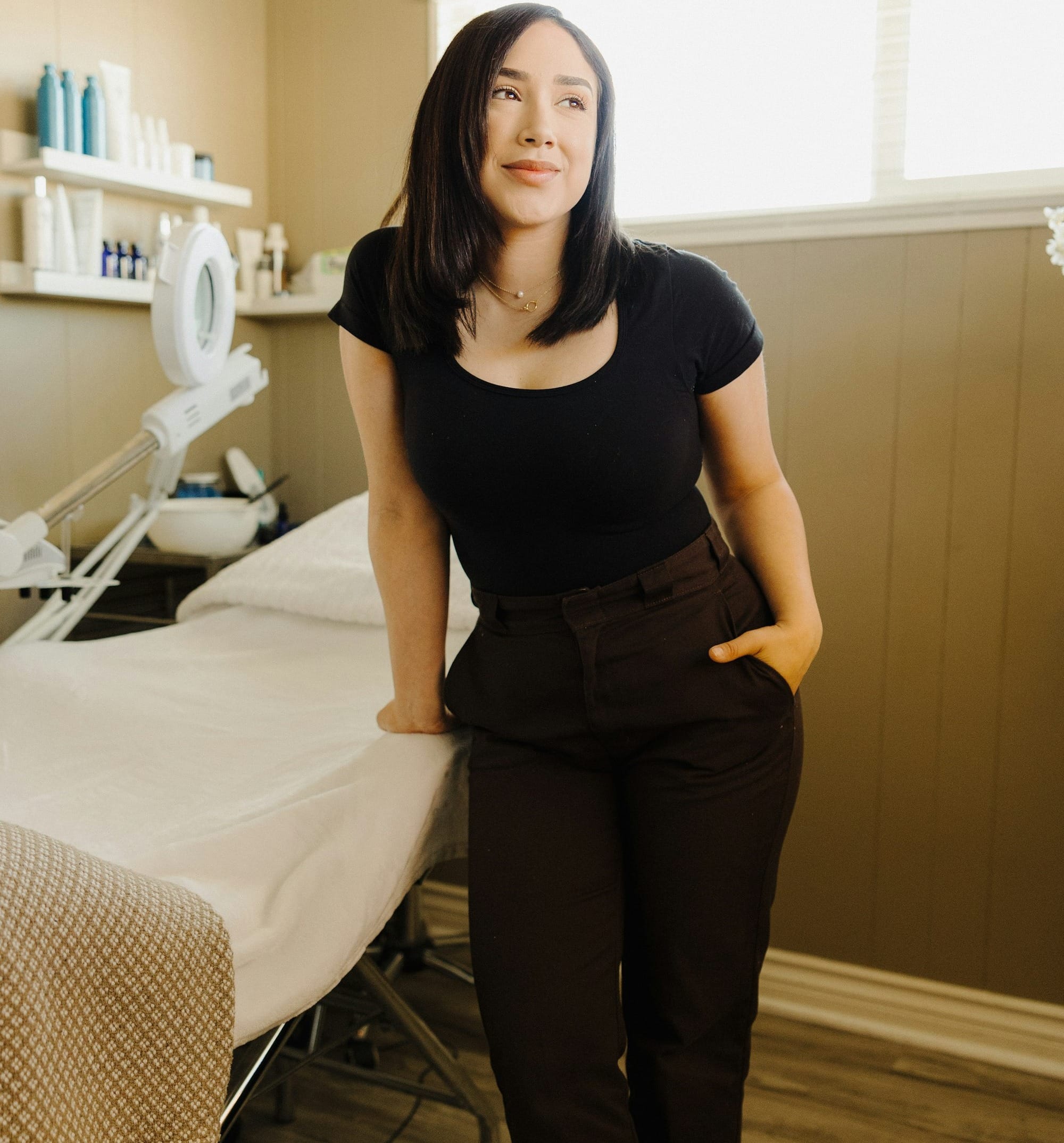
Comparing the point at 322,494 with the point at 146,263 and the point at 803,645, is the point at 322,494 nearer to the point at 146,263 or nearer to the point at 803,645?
the point at 146,263

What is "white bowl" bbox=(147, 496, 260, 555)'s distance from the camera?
2.29 meters

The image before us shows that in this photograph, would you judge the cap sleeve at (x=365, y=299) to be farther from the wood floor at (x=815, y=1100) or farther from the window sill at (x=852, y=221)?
the wood floor at (x=815, y=1100)

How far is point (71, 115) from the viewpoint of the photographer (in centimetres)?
212

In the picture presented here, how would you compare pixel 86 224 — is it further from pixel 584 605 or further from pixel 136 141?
pixel 584 605

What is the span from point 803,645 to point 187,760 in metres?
0.79

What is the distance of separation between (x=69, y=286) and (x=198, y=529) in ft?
1.76

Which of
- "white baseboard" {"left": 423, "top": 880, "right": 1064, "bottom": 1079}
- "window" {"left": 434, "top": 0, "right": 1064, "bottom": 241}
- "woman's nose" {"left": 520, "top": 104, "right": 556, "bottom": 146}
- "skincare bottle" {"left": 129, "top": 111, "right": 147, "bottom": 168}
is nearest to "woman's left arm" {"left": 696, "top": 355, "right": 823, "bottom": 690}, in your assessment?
"woman's nose" {"left": 520, "top": 104, "right": 556, "bottom": 146}

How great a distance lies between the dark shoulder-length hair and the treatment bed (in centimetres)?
50

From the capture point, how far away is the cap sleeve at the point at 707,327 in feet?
3.96

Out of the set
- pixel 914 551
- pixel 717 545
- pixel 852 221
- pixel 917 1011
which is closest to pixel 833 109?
pixel 852 221

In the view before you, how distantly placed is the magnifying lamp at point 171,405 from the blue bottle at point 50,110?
431mm

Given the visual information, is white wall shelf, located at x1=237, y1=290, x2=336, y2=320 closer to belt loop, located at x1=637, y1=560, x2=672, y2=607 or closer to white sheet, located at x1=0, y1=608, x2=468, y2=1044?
white sheet, located at x1=0, y1=608, x2=468, y2=1044

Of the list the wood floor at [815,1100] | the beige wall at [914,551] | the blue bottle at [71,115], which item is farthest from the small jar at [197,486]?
the wood floor at [815,1100]

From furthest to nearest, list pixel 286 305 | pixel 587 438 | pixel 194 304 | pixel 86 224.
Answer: pixel 286 305 → pixel 86 224 → pixel 194 304 → pixel 587 438
